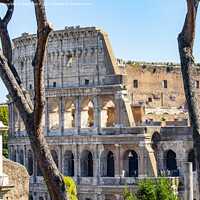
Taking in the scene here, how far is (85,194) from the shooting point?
40.1 meters

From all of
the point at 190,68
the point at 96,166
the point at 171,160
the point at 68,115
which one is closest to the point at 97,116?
the point at 68,115

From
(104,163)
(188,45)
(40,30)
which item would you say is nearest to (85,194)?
(104,163)


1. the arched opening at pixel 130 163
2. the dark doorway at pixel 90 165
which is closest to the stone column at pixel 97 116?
the arched opening at pixel 130 163

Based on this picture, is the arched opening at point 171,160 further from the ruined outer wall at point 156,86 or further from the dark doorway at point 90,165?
the ruined outer wall at point 156,86

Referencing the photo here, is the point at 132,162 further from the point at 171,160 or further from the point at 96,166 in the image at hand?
the point at 96,166

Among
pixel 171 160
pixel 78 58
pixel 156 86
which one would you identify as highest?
pixel 156 86

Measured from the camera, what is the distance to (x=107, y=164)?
4159cm

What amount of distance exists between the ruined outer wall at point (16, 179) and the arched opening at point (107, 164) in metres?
23.9

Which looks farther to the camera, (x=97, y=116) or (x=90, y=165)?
(x=90, y=165)

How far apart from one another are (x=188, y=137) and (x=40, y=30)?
90.8 ft

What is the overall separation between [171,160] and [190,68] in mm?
25810

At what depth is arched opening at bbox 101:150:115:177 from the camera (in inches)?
1578

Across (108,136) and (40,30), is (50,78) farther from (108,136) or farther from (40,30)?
(40,30)

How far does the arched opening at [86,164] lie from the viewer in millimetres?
41156
